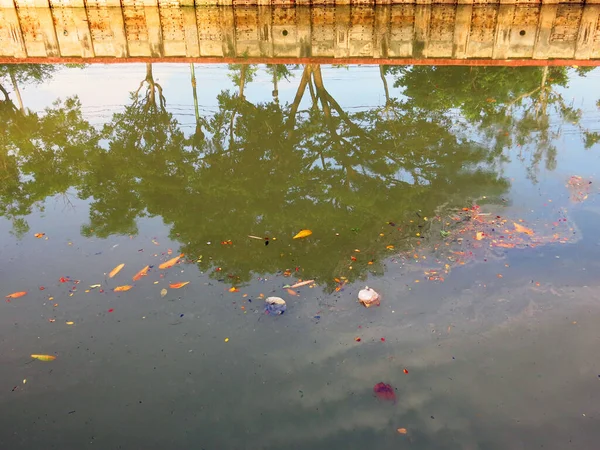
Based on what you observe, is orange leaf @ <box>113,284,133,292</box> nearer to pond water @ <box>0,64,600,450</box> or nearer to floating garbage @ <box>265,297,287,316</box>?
pond water @ <box>0,64,600,450</box>

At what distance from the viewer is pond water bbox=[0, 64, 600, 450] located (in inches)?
166

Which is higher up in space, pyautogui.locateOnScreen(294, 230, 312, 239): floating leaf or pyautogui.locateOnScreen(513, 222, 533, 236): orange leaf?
pyautogui.locateOnScreen(513, 222, 533, 236): orange leaf

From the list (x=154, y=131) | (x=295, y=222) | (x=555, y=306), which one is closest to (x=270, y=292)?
(x=295, y=222)

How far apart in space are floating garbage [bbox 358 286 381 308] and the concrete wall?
1032 cm

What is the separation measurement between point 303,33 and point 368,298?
1446 cm

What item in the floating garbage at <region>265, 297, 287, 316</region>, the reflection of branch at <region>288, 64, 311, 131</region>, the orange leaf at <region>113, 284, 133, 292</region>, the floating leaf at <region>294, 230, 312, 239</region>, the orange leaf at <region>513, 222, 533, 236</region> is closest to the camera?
the floating garbage at <region>265, 297, 287, 316</region>

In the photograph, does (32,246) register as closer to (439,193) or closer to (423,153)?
(439,193)

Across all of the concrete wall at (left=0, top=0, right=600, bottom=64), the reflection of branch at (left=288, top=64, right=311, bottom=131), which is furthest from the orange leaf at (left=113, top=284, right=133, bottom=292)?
the concrete wall at (left=0, top=0, right=600, bottom=64)

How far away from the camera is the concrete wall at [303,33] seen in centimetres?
1492

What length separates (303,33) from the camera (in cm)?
1712

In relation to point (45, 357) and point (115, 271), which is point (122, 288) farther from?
point (45, 357)

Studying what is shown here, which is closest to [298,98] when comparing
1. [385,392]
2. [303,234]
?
[303,234]

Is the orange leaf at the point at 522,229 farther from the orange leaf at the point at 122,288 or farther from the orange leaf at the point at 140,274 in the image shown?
the orange leaf at the point at 122,288

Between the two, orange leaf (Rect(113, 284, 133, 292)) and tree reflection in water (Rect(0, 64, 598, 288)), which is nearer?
orange leaf (Rect(113, 284, 133, 292))
